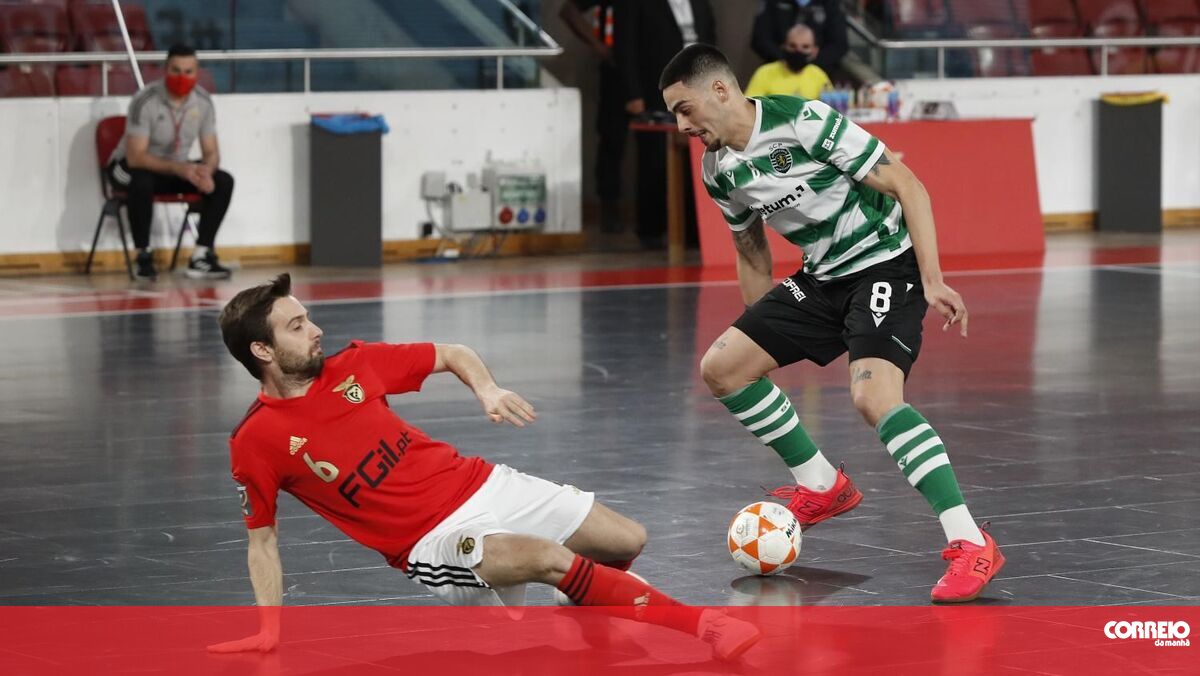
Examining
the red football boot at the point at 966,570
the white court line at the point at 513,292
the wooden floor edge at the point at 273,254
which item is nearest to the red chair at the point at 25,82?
the wooden floor edge at the point at 273,254

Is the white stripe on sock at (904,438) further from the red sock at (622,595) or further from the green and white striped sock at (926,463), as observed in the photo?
the red sock at (622,595)

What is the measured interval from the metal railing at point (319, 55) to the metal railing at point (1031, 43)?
335 cm

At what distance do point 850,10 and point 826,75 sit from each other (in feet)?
8.27

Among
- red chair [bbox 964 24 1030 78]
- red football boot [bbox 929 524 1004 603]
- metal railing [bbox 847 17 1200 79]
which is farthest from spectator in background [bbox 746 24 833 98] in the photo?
red football boot [bbox 929 524 1004 603]

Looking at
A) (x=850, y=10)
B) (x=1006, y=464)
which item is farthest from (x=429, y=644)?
(x=850, y=10)

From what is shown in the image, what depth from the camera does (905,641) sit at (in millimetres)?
5074

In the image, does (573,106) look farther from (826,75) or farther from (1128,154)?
(1128,154)

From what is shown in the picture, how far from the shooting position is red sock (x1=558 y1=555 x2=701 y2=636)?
479 centimetres

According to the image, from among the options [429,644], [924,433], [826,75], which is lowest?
[429,644]

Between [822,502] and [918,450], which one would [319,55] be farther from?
[918,450]

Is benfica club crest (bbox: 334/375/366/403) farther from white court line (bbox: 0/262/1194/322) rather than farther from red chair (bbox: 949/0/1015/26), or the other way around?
red chair (bbox: 949/0/1015/26)

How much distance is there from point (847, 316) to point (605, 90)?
1239cm

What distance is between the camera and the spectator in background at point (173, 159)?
1447 centimetres

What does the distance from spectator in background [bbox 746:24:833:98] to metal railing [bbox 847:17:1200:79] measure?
2398mm
